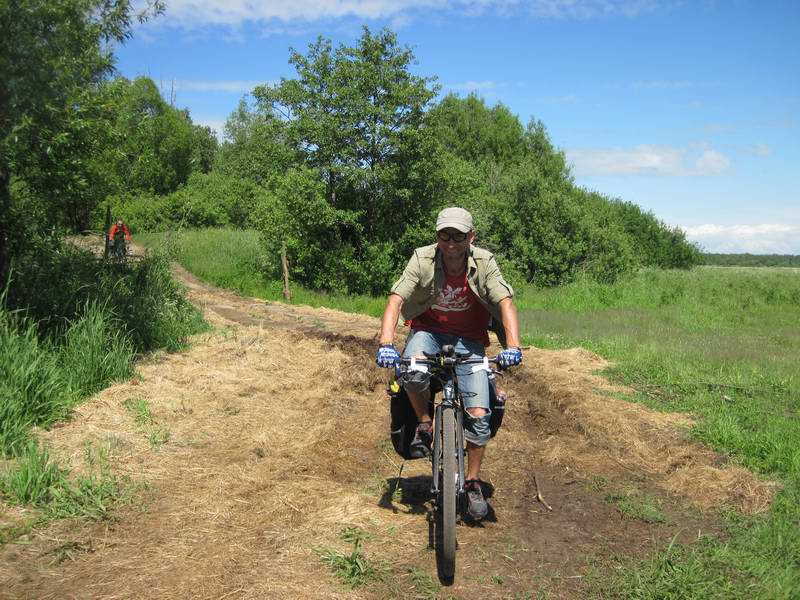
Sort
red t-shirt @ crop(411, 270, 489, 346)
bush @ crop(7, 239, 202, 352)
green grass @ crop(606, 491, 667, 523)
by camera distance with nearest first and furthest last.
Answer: red t-shirt @ crop(411, 270, 489, 346)
green grass @ crop(606, 491, 667, 523)
bush @ crop(7, 239, 202, 352)

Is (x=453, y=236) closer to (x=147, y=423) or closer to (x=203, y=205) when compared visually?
(x=147, y=423)

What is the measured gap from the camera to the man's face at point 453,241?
4.78 metres

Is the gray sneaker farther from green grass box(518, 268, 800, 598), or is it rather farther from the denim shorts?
green grass box(518, 268, 800, 598)

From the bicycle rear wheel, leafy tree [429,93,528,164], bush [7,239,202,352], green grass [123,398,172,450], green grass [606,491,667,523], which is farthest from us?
leafy tree [429,93,528,164]

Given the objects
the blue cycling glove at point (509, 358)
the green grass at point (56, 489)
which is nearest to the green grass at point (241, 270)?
the green grass at point (56, 489)

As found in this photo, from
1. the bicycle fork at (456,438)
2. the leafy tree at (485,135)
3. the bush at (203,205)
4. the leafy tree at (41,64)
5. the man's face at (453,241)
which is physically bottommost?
the bicycle fork at (456,438)

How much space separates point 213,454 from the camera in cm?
Answer: 664

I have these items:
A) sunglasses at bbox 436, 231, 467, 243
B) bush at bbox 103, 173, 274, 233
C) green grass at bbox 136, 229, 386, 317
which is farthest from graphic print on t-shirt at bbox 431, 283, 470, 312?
bush at bbox 103, 173, 274, 233

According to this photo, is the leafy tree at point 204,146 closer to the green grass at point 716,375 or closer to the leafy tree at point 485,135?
the leafy tree at point 485,135

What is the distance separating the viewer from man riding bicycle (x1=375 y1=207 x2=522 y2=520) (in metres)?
4.78

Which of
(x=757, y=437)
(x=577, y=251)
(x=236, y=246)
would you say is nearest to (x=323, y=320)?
(x=757, y=437)

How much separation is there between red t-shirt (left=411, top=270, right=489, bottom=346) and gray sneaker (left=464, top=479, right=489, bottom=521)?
1.06 meters

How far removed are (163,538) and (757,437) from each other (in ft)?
18.0

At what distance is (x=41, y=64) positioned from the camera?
7.89m
